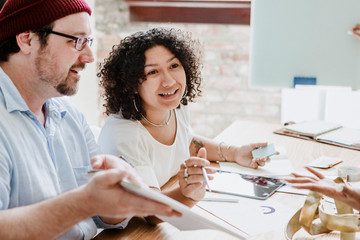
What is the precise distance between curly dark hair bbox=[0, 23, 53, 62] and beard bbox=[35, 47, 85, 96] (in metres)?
0.03

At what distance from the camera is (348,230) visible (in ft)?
3.10

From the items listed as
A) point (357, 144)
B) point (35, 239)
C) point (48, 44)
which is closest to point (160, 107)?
point (48, 44)

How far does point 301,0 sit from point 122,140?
1691 mm

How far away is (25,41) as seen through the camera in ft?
3.58

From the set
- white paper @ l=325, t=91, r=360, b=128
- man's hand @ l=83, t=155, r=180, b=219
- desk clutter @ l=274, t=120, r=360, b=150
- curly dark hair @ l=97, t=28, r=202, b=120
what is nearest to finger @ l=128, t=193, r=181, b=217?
man's hand @ l=83, t=155, r=180, b=219

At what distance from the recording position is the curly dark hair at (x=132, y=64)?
1410 millimetres

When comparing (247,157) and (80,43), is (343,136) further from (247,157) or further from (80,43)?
(80,43)

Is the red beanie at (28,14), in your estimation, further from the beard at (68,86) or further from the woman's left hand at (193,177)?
the woman's left hand at (193,177)

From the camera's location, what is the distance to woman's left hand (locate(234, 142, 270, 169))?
1.55m

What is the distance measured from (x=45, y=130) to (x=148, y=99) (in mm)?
447

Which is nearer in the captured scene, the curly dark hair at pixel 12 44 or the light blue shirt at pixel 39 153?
the light blue shirt at pixel 39 153

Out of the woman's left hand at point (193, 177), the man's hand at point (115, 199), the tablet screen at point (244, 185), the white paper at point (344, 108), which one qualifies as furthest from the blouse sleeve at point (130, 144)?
the white paper at point (344, 108)

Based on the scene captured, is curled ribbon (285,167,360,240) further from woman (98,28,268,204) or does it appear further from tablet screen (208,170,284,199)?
woman (98,28,268,204)

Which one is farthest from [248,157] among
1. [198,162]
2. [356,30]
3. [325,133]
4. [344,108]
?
[356,30]
